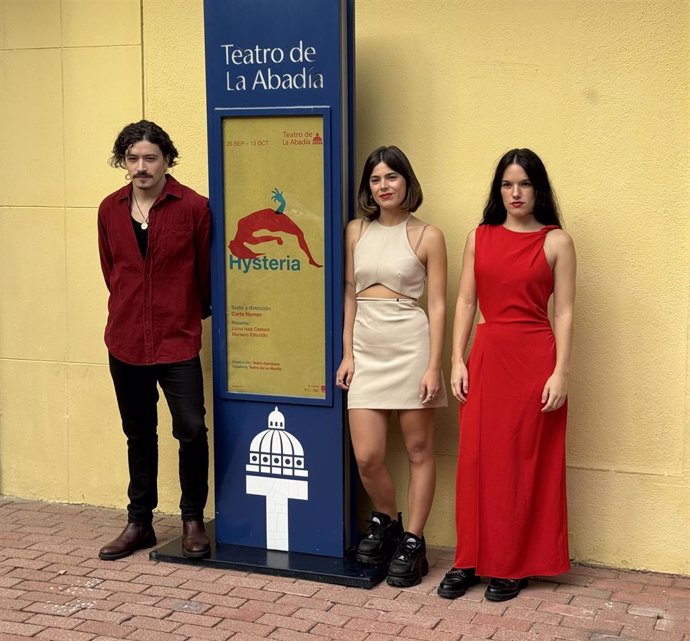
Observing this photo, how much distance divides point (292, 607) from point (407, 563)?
0.60 meters

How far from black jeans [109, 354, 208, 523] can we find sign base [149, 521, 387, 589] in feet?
0.68

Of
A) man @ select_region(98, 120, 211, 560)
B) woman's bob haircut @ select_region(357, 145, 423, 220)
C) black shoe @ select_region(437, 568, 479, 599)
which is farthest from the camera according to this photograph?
man @ select_region(98, 120, 211, 560)

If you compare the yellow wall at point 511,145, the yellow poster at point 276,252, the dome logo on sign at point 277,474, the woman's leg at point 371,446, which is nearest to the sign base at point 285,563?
the dome logo on sign at point 277,474

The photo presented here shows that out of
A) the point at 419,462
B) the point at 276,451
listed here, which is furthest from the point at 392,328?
the point at 276,451

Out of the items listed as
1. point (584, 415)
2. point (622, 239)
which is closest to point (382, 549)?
point (584, 415)

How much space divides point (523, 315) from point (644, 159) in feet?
3.17

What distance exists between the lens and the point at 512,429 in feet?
16.2

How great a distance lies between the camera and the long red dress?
4.91 meters

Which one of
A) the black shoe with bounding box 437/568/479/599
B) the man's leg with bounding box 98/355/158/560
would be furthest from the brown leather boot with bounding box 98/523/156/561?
the black shoe with bounding box 437/568/479/599

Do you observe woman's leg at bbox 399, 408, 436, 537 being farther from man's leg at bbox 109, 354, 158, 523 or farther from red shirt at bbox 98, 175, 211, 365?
man's leg at bbox 109, 354, 158, 523

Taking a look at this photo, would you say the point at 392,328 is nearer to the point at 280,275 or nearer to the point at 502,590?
the point at 280,275

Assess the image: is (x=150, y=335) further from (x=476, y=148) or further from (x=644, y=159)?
(x=644, y=159)

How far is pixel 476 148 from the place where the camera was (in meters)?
5.47

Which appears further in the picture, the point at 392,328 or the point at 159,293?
the point at 159,293
